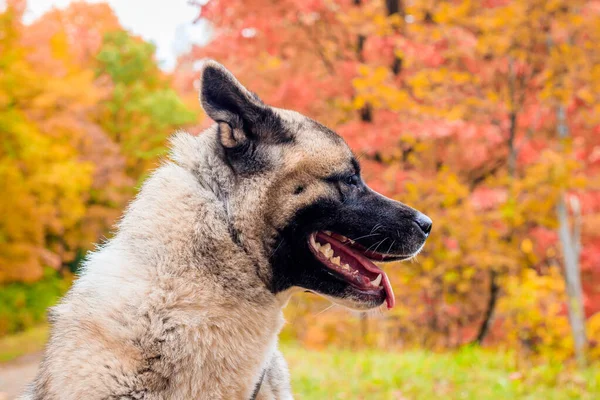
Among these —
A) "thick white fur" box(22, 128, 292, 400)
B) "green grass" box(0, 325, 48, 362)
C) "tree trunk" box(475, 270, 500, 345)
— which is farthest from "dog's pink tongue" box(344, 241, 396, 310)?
"green grass" box(0, 325, 48, 362)

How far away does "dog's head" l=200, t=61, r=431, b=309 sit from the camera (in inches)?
99.8

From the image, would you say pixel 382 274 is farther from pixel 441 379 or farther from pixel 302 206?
pixel 441 379

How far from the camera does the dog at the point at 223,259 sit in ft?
7.45

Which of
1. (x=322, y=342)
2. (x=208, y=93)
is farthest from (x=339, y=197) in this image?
(x=322, y=342)

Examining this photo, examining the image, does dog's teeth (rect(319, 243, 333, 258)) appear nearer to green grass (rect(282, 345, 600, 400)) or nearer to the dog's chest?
the dog's chest

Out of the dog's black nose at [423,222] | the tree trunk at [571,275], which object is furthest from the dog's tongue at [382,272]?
the tree trunk at [571,275]

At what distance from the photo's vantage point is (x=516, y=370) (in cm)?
628

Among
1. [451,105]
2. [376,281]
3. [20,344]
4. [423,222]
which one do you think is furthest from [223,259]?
[20,344]

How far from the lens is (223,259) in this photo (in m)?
2.44

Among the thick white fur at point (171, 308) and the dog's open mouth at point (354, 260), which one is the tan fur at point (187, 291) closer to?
the thick white fur at point (171, 308)

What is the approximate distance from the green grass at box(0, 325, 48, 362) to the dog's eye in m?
16.6

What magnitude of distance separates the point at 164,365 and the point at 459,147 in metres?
7.78

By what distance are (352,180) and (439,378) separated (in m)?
4.01

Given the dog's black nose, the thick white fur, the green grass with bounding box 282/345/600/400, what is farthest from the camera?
the green grass with bounding box 282/345/600/400
